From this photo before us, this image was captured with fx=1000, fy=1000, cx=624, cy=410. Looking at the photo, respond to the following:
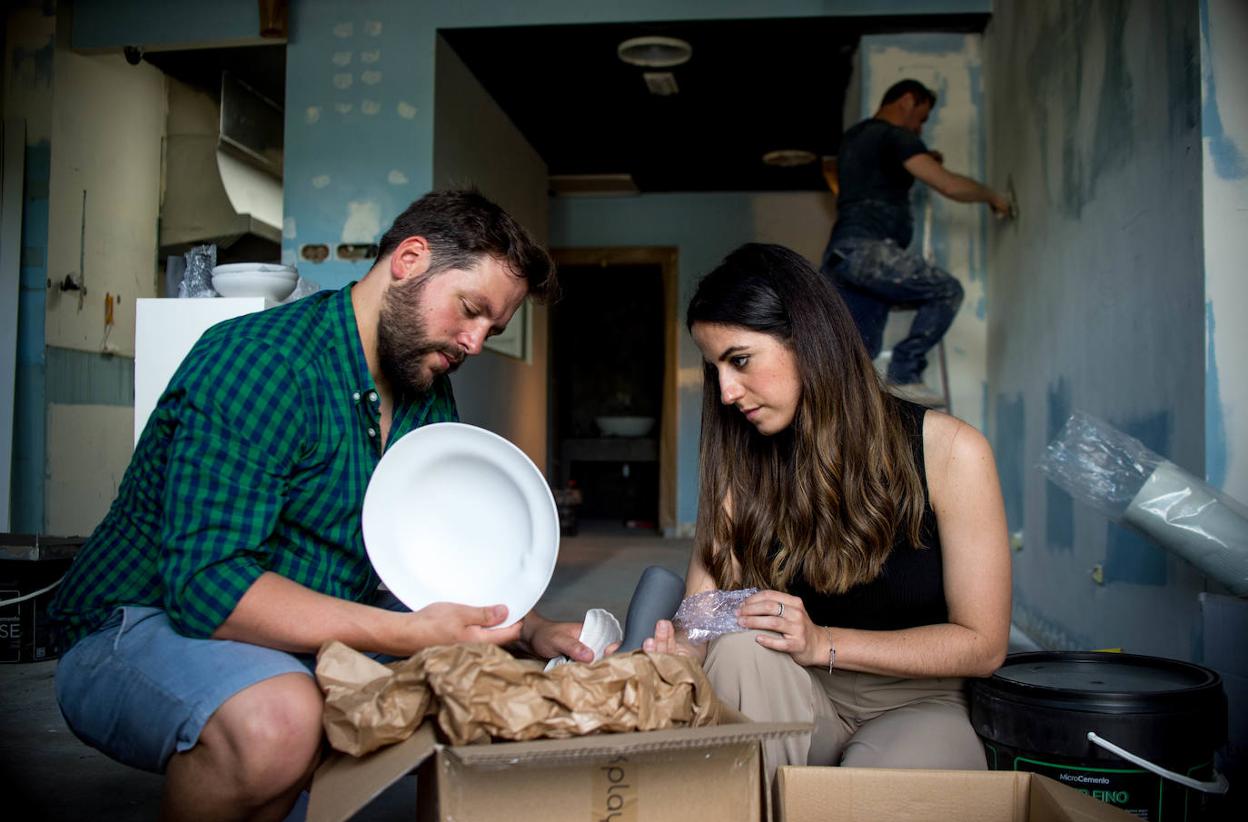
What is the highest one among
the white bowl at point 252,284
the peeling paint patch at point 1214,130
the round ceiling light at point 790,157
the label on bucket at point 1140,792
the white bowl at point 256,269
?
the round ceiling light at point 790,157

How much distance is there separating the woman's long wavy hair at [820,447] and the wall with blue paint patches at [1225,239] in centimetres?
79

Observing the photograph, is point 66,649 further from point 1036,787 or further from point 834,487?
point 1036,787

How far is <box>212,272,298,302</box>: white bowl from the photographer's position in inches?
109

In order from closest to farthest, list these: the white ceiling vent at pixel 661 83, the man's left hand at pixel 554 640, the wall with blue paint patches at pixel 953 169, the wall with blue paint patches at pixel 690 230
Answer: the man's left hand at pixel 554 640 < the wall with blue paint patches at pixel 953 169 < the white ceiling vent at pixel 661 83 < the wall with blue paint patches at pixel 690 230

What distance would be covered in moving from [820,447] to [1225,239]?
1.00 m

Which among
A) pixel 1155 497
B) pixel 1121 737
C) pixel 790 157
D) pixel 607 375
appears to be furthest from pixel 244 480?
pixel 607 375

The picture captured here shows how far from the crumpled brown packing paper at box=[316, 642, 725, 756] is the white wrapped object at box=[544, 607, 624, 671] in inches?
16.3

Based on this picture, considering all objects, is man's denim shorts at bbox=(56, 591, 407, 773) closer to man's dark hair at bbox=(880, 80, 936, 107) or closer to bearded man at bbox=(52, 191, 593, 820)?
bearded man at bbox=(52, 191, 593, 820)

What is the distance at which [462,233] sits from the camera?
1.54 meters

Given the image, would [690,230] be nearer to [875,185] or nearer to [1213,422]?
[875,185]

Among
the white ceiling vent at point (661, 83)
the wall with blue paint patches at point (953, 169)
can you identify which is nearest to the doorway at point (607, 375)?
the white ceiling vent at point (661, 83)

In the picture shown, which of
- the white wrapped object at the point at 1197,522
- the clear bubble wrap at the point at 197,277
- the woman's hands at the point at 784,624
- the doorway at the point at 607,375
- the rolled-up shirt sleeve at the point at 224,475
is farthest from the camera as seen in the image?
the doorway at the point at 607,375

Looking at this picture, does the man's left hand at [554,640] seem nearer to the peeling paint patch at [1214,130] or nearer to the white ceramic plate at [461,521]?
the white ceramic plate at [461,521]

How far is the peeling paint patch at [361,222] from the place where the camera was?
4.46 metres
